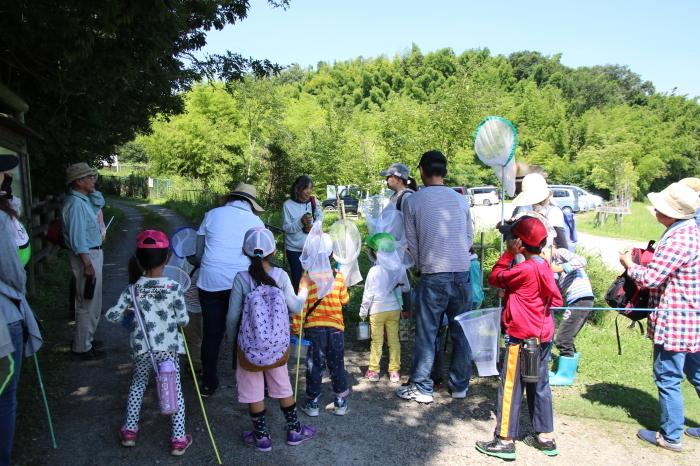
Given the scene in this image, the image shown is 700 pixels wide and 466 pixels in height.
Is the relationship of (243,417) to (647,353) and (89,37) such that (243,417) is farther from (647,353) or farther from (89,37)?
(647,353)

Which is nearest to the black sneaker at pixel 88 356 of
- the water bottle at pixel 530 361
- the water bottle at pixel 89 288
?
the water bottle at pixel 89 288

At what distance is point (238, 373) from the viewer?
3502mm

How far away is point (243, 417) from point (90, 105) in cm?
692

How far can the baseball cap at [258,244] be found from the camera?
342 cm

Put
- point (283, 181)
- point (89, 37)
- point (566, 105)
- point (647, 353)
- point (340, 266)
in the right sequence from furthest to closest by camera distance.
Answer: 1. point (566, 105)
2. point (283, 181)
3. point (647, 353)
4. point (89, 37)
5. point (340, 266)

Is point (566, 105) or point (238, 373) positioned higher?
point (566, 105)

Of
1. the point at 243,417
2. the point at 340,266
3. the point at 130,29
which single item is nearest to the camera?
the point at 243,417

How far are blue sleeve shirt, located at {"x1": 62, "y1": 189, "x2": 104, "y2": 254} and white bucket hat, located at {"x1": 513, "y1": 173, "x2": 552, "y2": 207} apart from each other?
157 inches

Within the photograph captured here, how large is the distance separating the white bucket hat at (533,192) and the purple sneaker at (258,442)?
2895 mm

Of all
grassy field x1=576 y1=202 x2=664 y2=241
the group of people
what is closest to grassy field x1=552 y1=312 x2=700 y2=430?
the group of people

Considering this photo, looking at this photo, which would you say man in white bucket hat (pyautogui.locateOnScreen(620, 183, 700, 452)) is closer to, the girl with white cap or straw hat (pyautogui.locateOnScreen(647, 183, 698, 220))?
straw hat (pyautogui.locateOnScreen(647, 183, 698, 220))

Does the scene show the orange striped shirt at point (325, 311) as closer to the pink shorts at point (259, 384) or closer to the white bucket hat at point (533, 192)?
the pink shorts at point (259, 384)

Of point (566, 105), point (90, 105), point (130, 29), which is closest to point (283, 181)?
point (90, 105)

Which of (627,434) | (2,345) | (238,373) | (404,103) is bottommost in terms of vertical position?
(627,434)
